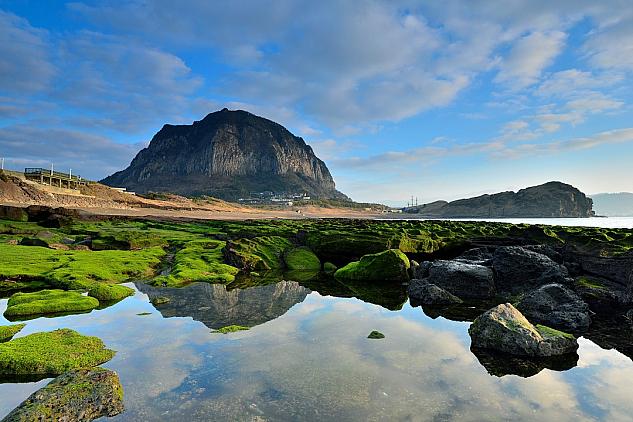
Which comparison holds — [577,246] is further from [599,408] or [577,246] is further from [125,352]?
[125,352]

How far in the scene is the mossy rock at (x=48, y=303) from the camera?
16156mm

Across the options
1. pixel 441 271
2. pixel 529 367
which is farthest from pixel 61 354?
pixel 441 271

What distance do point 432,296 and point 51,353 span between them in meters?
17.5

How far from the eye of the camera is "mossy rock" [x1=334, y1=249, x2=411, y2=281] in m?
27.1

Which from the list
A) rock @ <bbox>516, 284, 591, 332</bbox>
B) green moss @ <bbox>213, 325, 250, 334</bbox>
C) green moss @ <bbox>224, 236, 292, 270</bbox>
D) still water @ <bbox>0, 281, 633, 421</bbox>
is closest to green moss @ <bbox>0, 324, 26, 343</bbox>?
still water @ <bbox>0, 281, 633, 421</bbox>

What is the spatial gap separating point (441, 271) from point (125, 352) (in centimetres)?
1828

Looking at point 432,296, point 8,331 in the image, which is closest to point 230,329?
point 8,331

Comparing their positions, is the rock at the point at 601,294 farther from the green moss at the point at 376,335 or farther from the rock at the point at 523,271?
the green moss at the point at 376,335

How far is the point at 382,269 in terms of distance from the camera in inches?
1069

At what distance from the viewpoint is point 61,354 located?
11258 mm

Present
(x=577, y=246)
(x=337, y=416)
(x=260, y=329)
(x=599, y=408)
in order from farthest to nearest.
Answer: (x=577, y=246) < (x=260, y=329) < (x=599, y=408) < (x=337, y=416)

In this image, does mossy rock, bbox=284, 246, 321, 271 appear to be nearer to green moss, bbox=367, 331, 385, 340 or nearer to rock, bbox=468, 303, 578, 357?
green moss, bbox=367, 331, 385, 340

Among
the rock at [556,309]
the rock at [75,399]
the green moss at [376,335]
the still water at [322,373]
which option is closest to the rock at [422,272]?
the rock at [556,309]

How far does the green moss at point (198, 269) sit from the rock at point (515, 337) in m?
16.9
